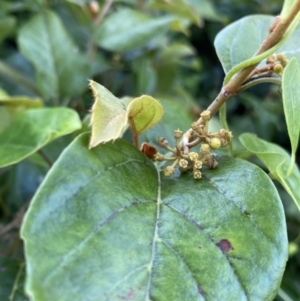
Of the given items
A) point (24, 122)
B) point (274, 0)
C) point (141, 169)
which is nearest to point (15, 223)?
point (24, 122)

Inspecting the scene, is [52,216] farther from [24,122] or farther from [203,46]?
[203,46]

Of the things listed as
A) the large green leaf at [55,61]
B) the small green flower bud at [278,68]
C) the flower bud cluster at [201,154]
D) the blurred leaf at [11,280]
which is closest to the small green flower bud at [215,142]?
the flower bud cluster at [201,154]

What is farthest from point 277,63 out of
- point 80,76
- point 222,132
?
point 80,76

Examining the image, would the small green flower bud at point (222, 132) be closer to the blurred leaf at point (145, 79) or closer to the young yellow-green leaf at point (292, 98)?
the young yellow-green leaf at point (292, 98)


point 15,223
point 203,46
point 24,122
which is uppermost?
point 24,122

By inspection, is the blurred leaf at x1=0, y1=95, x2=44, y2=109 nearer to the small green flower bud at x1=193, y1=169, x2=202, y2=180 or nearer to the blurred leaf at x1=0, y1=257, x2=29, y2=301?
the blurred leaf at x1=0, y1=257, x2=29, y2=301

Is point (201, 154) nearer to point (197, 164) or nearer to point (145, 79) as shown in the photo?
point (197, 164)
